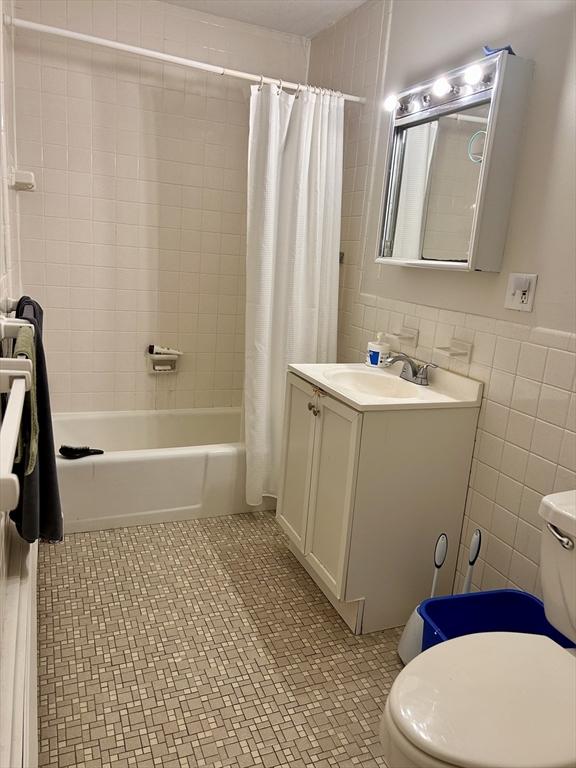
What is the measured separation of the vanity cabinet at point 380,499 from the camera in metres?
1.89

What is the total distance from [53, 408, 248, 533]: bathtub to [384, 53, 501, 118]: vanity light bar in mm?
1701

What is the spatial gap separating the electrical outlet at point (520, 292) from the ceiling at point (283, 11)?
5.58 feet

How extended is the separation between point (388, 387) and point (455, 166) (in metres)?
0.86

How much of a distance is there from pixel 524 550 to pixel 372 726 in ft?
2.35

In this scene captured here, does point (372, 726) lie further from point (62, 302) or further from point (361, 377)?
point (62, 302)

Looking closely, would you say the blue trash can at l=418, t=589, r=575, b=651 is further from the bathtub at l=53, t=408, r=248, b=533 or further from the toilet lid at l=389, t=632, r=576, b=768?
the bathtub at l=53, t=408, r=248, b=533

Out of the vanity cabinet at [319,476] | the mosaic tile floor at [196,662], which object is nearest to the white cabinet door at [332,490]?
the vanity cabinet at [319,476]

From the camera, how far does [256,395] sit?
2721 millimetres

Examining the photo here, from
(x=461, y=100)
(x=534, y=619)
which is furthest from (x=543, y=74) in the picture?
(x=534, y=619)

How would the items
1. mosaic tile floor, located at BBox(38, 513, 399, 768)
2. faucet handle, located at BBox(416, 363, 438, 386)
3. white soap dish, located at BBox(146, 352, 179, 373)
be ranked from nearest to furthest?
mosaic tile floor, located at BBox(38, 513, 399, 768) < faucet handle, located at BBox(416, 363, 438, 386) < white soap dish, located at BBox(146, 352, 179, 373)

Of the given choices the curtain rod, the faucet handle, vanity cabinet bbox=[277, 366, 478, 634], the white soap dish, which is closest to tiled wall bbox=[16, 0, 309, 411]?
the white soap dish

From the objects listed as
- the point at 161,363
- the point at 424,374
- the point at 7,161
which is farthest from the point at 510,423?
the point at 7,161

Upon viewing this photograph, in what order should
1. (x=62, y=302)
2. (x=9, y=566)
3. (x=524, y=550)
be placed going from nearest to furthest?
(x=9, y=566), (x=524, y=550), (x=62, y=302)

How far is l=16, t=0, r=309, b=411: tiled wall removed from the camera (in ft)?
9.01
